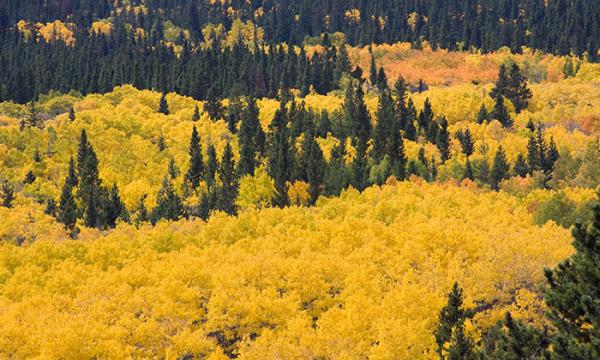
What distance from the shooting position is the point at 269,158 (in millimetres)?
166125

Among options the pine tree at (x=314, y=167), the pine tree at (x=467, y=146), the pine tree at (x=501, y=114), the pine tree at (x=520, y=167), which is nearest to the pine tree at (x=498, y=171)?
the pine tree at (x=520, y=167)

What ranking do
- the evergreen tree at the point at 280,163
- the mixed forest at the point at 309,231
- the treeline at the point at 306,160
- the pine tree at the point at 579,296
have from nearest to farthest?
the pine tree at the point at 579,296, the mixed forest at the point at 309,231, the treeline at the point at 306,160, the evergreen tree at the point at 280,163

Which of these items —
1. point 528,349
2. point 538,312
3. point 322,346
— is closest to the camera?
point 528,349

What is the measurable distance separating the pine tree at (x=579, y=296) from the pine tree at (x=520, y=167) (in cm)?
11659

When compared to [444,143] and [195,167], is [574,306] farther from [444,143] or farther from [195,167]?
[195,167]

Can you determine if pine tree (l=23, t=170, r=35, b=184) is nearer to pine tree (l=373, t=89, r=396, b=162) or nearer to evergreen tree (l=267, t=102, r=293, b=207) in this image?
evergreen tree (l=267, t=102, r=293, b=207)

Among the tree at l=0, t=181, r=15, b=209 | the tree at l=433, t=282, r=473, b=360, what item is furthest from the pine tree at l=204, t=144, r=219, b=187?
the tree at l=433, t=282, r=473, b=360

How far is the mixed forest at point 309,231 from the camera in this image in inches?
2694

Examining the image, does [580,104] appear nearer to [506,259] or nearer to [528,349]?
[506,259]

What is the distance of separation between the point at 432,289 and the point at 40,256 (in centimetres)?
5612

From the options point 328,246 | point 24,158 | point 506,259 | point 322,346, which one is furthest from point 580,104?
point 322,346

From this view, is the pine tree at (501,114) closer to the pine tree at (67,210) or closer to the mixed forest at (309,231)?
the mixed forest at (309,231)

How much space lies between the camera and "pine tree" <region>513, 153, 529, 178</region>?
149250mm

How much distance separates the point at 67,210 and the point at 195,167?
3554 cm
